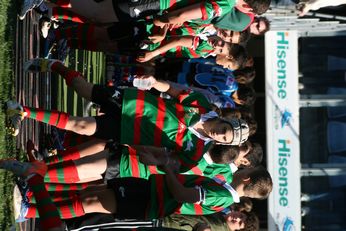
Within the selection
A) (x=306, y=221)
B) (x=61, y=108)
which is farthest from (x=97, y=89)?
(x=306, y=221)

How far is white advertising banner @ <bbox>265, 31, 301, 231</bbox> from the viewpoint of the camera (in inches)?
408

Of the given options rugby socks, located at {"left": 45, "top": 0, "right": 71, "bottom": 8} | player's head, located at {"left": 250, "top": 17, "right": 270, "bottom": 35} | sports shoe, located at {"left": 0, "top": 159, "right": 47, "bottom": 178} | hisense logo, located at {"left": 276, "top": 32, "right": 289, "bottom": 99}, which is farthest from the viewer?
hisense logo, located at {"left": 276, "top": 32, "right": 289, "bottom": 99}

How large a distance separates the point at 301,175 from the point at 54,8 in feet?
19.6

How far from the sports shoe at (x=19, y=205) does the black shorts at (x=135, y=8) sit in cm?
214

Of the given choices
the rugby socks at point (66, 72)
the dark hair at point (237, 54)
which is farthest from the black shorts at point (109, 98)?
the dark hair at point (237, 54)

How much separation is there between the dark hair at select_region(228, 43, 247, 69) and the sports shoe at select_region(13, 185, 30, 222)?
369 cm

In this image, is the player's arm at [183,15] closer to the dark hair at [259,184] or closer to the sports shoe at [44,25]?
the sports shoe at [44,25]

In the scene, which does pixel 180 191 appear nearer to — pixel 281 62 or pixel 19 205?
pixel 19 205

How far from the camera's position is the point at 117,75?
336 inches

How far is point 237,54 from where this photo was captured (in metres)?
8.12

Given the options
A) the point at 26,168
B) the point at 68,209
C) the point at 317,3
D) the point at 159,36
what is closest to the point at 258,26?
the point at 317,3

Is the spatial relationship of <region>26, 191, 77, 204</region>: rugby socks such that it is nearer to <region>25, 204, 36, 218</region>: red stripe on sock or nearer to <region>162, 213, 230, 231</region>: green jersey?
<region>25, 204, 36, 218</region>: red stripe on sock

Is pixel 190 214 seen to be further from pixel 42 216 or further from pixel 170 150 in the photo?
pixel 42 216

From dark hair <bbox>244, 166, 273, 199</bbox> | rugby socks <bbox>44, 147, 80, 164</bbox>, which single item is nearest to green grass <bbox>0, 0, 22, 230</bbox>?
rugby socks <bbox>44, 147, 80, 164</bbox>
